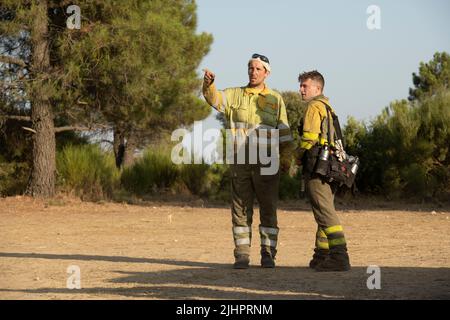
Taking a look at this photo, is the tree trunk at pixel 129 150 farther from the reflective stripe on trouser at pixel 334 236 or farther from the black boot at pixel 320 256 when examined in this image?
the reflective stripe on trouser at pixel 334 236

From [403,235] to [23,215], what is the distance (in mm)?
8110

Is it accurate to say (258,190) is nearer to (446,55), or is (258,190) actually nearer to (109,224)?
(109,224)

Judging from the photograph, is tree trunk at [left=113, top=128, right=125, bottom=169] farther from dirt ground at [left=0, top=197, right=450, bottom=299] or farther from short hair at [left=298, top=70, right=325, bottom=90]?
short hair at [left=298, top=70, right=325, bottom=90]

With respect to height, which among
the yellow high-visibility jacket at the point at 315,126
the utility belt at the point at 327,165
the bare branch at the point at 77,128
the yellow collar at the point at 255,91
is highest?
the bare branch at the point at 77,128

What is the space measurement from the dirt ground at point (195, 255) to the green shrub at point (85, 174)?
90.1 inches

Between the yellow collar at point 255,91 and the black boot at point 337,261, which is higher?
the yellow collar at point 255,91

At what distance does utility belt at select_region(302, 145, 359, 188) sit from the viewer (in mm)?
8523

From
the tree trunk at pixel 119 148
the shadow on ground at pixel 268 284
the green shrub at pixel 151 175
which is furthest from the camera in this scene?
the tree trunk at pixel 119 148

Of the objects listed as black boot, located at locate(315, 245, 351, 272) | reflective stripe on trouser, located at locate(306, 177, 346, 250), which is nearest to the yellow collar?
reflective stripe on trouser, located at locate(306, 177, 346, 250)

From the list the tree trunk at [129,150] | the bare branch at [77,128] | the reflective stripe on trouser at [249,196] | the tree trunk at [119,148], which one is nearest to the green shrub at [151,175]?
the bare branch at [77,128]

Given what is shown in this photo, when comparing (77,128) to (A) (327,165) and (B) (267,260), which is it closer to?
(B) (267,260)

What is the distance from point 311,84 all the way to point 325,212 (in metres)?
1.43

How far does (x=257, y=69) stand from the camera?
30.0 ft

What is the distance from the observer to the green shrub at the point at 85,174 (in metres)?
20.6
